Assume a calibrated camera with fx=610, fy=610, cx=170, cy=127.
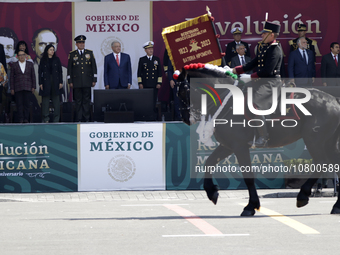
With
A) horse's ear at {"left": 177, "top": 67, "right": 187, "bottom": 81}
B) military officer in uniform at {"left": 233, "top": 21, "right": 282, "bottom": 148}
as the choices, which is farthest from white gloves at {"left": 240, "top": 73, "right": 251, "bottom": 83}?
horse's ear at {"left": 177, "top": 67, "right": 187, "bottom": 81}

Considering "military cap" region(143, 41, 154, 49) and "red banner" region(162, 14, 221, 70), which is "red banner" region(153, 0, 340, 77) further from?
"red banner" region(162, 14, 221, 70)

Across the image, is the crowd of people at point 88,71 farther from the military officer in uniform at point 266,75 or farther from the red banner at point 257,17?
the military officer in uniform at point 266,75

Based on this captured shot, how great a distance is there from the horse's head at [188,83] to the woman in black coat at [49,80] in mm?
8080

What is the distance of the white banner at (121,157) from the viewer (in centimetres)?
1450

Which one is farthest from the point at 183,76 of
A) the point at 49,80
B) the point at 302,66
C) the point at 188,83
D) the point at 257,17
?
the point at 257,17

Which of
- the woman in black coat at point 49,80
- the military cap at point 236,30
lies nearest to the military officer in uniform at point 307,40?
the military cap at point 236,30

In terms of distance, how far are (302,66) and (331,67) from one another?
31.4 inches

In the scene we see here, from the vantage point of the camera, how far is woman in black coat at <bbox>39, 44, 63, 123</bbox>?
648 inches

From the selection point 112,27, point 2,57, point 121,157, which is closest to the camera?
point 121,157

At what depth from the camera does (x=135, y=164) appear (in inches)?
575

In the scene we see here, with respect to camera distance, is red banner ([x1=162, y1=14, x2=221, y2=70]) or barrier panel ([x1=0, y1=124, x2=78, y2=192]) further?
barrier panel ([x1=0, y1=124, x2=78, y2=192])

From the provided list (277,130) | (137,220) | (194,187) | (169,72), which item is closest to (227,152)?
(277,130)

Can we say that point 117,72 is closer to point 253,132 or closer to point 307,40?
point 307,40

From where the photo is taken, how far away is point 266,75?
9203 mm
